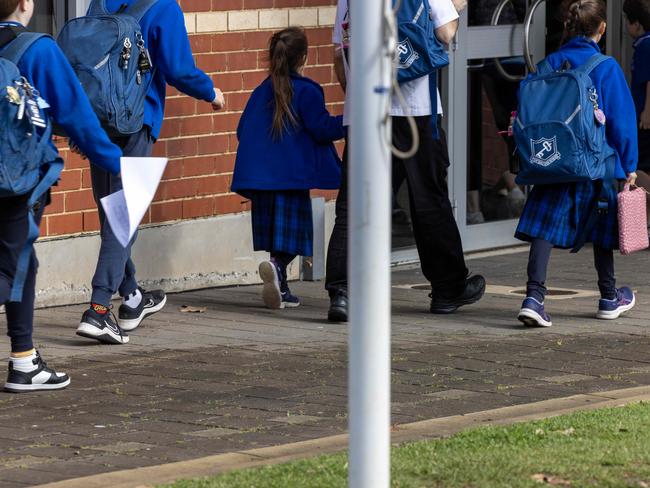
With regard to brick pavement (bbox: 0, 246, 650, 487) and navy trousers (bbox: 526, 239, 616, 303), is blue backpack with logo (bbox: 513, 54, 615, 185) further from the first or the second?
brick pavement (bbox: 0, 246, 650, 487)

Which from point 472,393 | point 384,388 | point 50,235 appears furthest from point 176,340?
point 384,388

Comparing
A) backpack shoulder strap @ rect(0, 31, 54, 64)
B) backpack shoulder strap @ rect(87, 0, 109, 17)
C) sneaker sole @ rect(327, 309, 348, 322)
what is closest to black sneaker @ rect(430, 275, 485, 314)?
sneaker sole @ rect(327, 309, 348, 322)

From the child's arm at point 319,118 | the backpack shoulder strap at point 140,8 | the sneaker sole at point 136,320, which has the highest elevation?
the backpack shoulder strap at point 140,8

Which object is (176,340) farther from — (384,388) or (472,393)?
(384,388)

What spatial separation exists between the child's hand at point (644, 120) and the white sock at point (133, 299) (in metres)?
4.26

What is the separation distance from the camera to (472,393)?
6.83 metres

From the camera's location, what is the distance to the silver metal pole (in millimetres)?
4062

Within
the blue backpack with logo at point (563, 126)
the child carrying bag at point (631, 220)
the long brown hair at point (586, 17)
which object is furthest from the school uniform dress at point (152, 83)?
the child carrying bag at point (631, 220)

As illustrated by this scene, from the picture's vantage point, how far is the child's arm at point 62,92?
21.5 feet

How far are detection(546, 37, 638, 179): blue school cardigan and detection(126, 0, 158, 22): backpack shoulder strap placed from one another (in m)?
2.09

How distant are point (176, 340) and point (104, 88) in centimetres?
135

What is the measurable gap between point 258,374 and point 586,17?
2692mm

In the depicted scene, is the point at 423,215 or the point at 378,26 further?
the point at 423,215

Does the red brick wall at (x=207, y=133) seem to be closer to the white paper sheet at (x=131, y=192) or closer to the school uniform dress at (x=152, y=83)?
the school uniform dress at (x=152, y=83)
